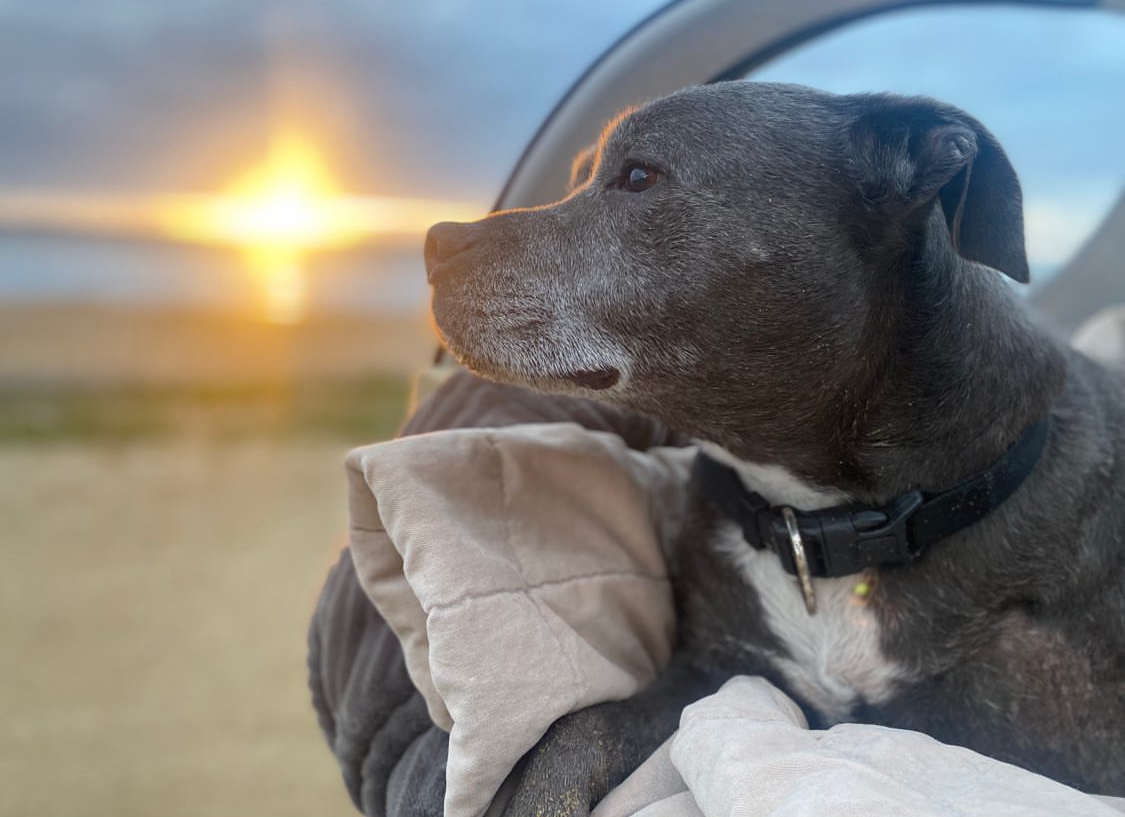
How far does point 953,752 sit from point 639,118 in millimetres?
745

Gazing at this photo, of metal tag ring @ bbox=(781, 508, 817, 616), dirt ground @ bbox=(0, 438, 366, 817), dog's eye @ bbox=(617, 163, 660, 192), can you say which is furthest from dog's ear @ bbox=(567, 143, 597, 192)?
dirt ground @ bbox=(0, 438, 366, 817)

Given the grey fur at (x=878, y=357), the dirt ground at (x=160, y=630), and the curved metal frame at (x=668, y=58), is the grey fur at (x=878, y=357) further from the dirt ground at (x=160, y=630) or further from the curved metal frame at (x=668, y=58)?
the dirt ground at (x=160, y=630)

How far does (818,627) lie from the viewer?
1070mm

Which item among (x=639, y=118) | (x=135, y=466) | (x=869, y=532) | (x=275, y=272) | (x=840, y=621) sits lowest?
(x=135, y=466)

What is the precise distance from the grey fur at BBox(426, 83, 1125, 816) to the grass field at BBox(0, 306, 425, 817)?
59cm

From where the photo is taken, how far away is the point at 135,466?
16.0 feet

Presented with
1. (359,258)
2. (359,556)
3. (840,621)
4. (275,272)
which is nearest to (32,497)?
(275,272)

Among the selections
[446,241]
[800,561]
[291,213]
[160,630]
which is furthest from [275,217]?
[800,561]

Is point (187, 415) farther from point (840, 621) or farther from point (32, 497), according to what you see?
point (840, 621)

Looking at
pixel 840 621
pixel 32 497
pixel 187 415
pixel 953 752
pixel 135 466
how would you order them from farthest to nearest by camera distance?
pixel 187 415 → pixel 135 466 → pixel 32 497 → pixel 840 621 → pixel 953 752

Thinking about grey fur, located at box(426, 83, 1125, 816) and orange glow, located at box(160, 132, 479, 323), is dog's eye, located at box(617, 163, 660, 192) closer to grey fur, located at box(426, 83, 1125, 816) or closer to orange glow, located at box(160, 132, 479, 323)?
grey fur, located at box(426, 83, 1125, 816)

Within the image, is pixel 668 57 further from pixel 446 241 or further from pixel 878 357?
pixel 878 357

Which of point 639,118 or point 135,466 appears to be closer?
point 639,118

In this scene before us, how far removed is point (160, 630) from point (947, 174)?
125 inches
